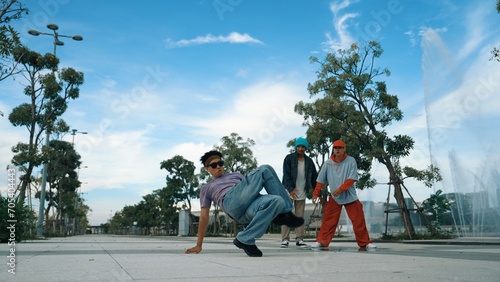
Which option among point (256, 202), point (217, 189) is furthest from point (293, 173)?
point (256, 202)

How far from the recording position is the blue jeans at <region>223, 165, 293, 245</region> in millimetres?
4617

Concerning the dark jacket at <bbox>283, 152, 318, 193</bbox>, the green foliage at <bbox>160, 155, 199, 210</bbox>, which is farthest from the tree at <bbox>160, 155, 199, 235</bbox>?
the dark jacket at <bbox>283, 152, 318, 193</bbox>

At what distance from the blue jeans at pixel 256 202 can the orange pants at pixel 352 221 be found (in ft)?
6.07

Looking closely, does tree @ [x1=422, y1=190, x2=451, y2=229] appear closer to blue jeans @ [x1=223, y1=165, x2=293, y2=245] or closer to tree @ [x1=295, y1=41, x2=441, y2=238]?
tree @ [x1=295, y1=41, x2=441, y2=238]

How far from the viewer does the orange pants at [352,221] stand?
20.5 ft

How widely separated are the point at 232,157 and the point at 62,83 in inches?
595

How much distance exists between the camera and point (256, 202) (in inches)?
186

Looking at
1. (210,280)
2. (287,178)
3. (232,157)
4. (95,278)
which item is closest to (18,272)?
(95,278)

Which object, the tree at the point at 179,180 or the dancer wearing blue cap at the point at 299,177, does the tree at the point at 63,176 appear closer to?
the tree at the point at 179,180

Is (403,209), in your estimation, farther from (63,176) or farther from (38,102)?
(63,176)

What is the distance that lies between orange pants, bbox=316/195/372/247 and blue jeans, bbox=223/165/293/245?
1.85 m

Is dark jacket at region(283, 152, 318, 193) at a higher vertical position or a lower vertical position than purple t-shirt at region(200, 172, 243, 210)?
higher

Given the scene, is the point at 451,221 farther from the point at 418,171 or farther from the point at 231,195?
the point at 231,195

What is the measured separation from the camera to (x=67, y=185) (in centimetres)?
3772
